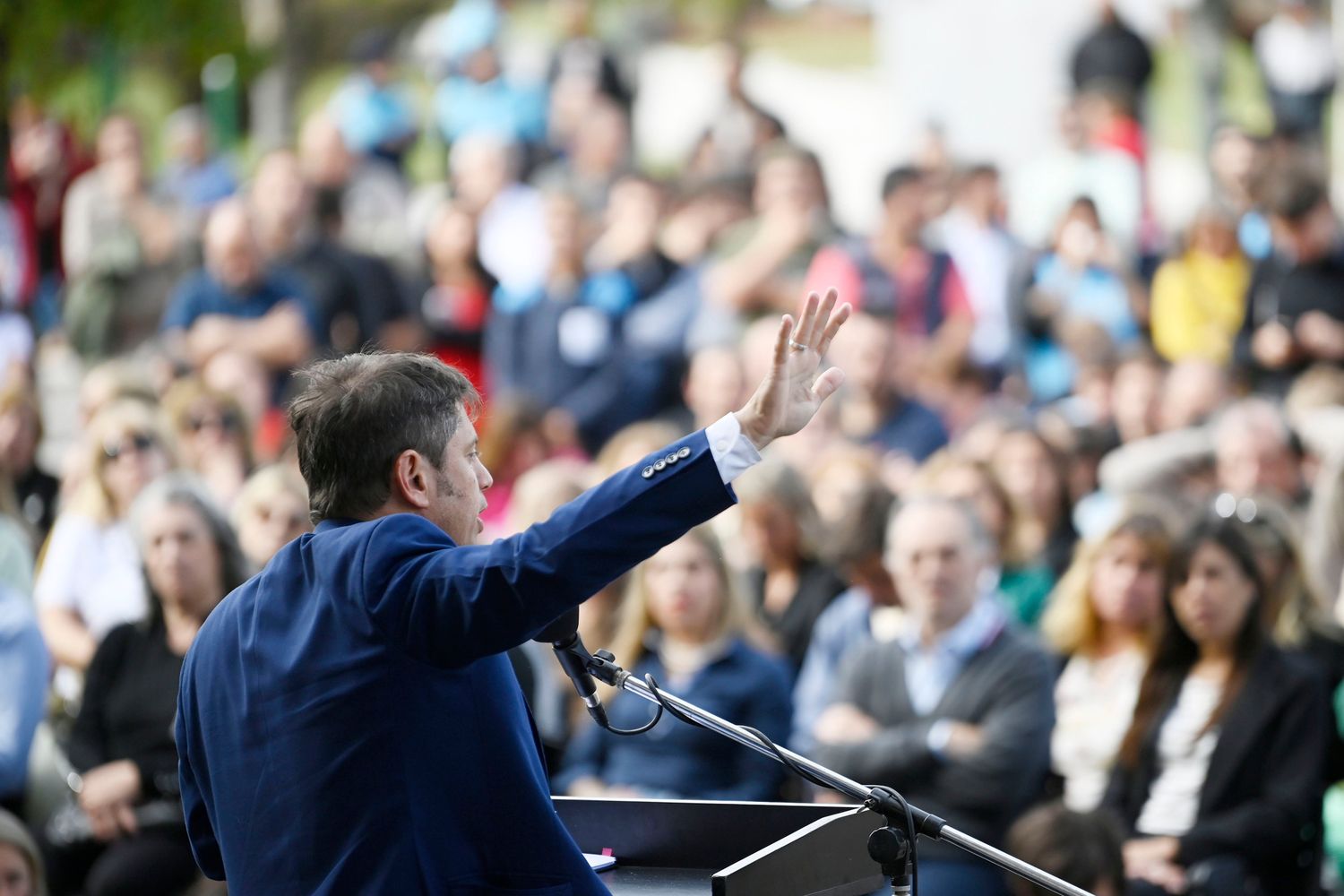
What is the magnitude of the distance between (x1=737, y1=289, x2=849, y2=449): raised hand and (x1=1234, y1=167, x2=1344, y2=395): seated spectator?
588cm

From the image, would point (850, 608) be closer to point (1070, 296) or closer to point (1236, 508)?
point (1236, 508)

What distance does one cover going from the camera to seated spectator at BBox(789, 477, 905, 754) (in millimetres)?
5707

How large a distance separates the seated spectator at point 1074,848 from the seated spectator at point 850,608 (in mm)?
1004

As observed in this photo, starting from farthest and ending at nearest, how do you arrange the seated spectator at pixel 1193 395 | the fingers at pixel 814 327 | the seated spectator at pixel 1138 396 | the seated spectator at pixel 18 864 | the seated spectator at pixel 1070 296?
the seated spectator at pixel 1070 296 < the seated spectator at pixel 1138 396 < the seated spectator at pixel 1193 395 < the seated spectator at pixel 18 864 < the fingers at pixel 814 327

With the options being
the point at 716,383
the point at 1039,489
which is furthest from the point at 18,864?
the point at 716,383

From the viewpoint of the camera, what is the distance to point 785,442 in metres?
8.12

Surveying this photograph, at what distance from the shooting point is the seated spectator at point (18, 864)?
14.9 feet

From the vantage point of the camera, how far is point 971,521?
213 inches

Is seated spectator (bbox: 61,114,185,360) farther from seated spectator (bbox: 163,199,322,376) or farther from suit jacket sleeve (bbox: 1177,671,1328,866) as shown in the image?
suit jacket sleeve (bbox: 1177,671,1328,866)

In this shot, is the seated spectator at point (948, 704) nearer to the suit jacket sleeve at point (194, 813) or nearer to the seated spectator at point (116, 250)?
the suit jacket sleeve at point (194, 813)

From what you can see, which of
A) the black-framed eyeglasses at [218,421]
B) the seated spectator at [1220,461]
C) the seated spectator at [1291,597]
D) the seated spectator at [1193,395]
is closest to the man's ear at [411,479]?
the seated spectator at [1291,597]

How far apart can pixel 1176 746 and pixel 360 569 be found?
3297mm

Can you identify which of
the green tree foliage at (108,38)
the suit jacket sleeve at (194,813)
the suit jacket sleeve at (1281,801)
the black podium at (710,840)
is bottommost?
the suit jacket sleeve at (1281,801)

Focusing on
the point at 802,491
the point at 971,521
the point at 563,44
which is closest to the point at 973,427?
the point at 802,491
